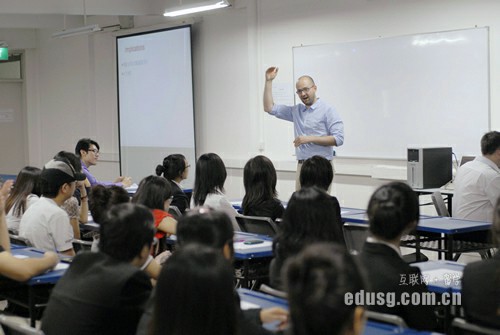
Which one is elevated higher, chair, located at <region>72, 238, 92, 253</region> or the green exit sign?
the green exit sign

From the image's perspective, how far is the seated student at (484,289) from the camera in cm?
251

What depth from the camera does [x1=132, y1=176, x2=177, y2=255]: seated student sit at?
435 centimetres

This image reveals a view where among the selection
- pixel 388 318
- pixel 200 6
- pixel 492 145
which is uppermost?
pixel 200 6

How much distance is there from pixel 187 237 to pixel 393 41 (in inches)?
231

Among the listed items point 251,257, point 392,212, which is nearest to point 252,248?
point 251,257

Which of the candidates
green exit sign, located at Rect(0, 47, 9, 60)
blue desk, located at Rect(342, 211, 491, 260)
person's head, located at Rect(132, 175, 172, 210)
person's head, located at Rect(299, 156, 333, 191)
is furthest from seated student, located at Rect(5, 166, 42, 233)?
green exit sign, located at Rect(0, 47, 9, 60)

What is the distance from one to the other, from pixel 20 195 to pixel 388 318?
3.44 meters

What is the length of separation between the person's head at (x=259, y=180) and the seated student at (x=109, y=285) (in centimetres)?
247

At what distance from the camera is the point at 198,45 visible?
10.5m

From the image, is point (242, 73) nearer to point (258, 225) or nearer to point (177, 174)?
point (177, 174)

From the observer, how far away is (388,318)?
243 centimetres

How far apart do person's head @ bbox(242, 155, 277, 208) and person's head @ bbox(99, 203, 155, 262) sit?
97.9 inches

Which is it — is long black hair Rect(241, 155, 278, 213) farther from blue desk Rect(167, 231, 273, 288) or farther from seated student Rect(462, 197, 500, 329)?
seated student Rect(462, 197, 500, 329)

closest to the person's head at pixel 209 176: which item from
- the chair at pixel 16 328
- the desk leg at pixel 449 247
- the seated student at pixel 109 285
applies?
the desk leg at pixel 449 247
